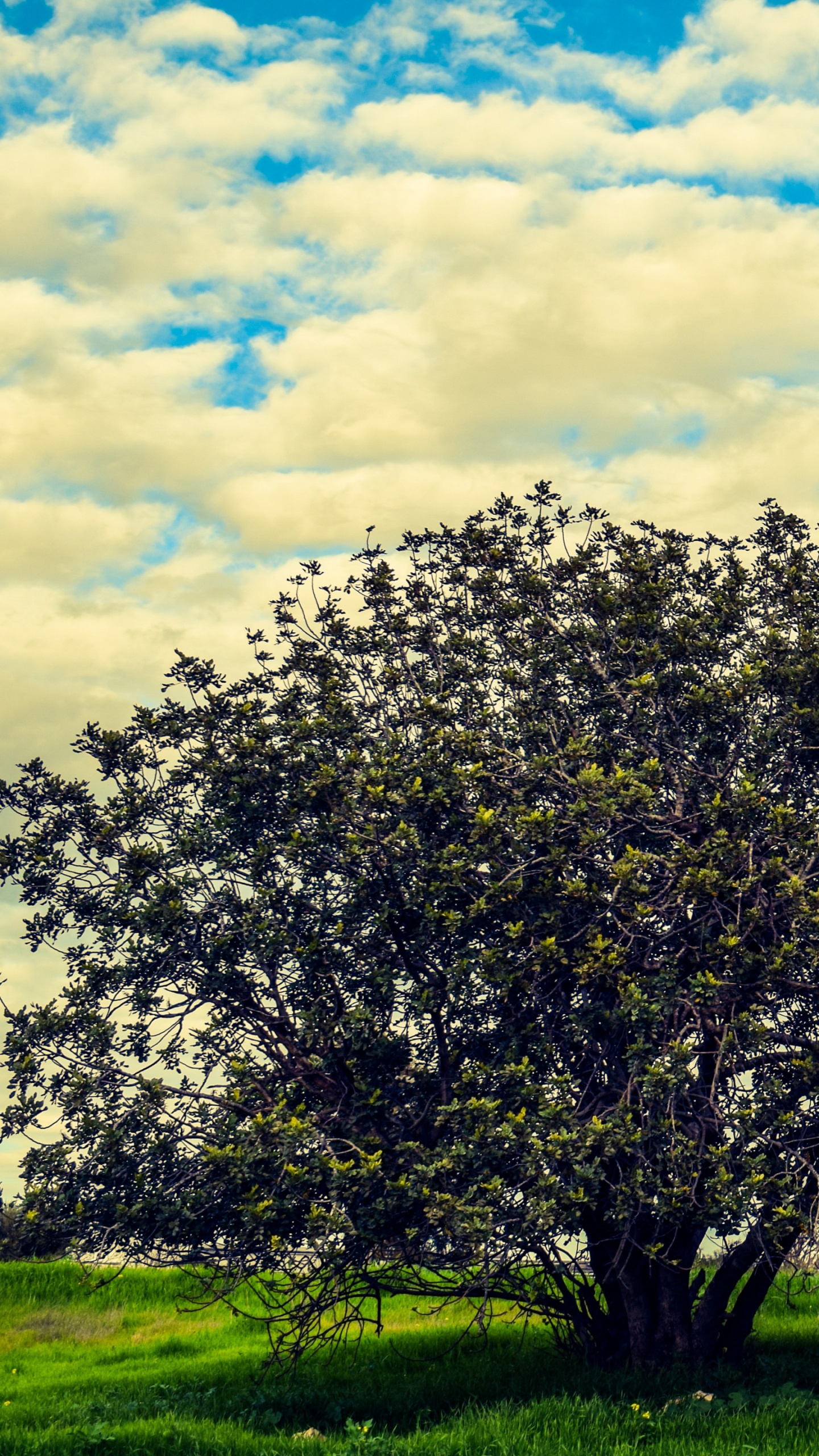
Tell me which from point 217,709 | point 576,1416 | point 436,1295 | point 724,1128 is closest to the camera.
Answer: point 576,1416

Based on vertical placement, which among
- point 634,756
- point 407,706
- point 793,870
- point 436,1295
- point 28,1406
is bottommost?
point 28,1406

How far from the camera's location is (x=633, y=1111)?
12695 mm

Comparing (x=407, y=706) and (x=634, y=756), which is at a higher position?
(x=407, y=706)

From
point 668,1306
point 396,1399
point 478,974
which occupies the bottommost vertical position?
point 396,1399

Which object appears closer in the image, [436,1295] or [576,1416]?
[576,1416]

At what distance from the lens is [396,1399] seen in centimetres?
1420

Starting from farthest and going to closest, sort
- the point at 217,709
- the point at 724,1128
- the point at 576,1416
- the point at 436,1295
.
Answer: the point at 217,709
the point at 436,1295
the point at 724,1128
the point at 576,1416

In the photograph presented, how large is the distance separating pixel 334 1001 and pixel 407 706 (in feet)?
12.2

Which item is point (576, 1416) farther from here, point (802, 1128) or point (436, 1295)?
point (802, 1128)

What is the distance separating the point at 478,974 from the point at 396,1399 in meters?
5.45

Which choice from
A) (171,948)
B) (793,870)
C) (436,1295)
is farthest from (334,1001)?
(793,870)

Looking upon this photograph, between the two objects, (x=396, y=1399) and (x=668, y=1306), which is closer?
(x=396, y=1399)

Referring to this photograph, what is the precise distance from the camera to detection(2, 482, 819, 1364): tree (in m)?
12.2

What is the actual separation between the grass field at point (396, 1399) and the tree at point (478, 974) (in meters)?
0.98
